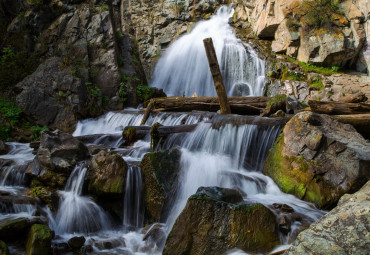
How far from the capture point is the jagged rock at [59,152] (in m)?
5.10

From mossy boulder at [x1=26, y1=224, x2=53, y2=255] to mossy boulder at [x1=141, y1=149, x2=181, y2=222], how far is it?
1611 millimetres

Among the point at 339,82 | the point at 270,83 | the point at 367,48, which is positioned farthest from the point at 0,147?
the point at 367,48

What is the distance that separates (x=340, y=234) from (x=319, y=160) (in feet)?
9.18

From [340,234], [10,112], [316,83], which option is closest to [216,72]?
[316,83]

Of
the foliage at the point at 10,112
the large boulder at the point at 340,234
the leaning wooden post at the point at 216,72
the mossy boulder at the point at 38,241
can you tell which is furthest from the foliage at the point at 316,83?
the foliage at the point at 10,112

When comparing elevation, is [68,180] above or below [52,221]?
above

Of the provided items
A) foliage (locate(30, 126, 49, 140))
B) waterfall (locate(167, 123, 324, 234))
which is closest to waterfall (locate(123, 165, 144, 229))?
waterfall (locate(167, 123, 324, 234))

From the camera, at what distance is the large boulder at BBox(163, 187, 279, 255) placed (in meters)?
3.13

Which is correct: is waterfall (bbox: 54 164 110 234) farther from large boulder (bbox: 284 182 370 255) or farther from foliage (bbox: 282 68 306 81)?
foliage (bbox: 282 68 306 81)

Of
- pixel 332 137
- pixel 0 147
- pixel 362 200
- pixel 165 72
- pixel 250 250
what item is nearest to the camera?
pixel 362 200

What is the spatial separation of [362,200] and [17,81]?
12.5 m

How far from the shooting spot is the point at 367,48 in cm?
1192

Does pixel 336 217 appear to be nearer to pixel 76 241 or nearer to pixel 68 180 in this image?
pixel 76 241

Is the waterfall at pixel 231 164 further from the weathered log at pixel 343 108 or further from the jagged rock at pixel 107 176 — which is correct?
the weathered log at pixel 343 108
